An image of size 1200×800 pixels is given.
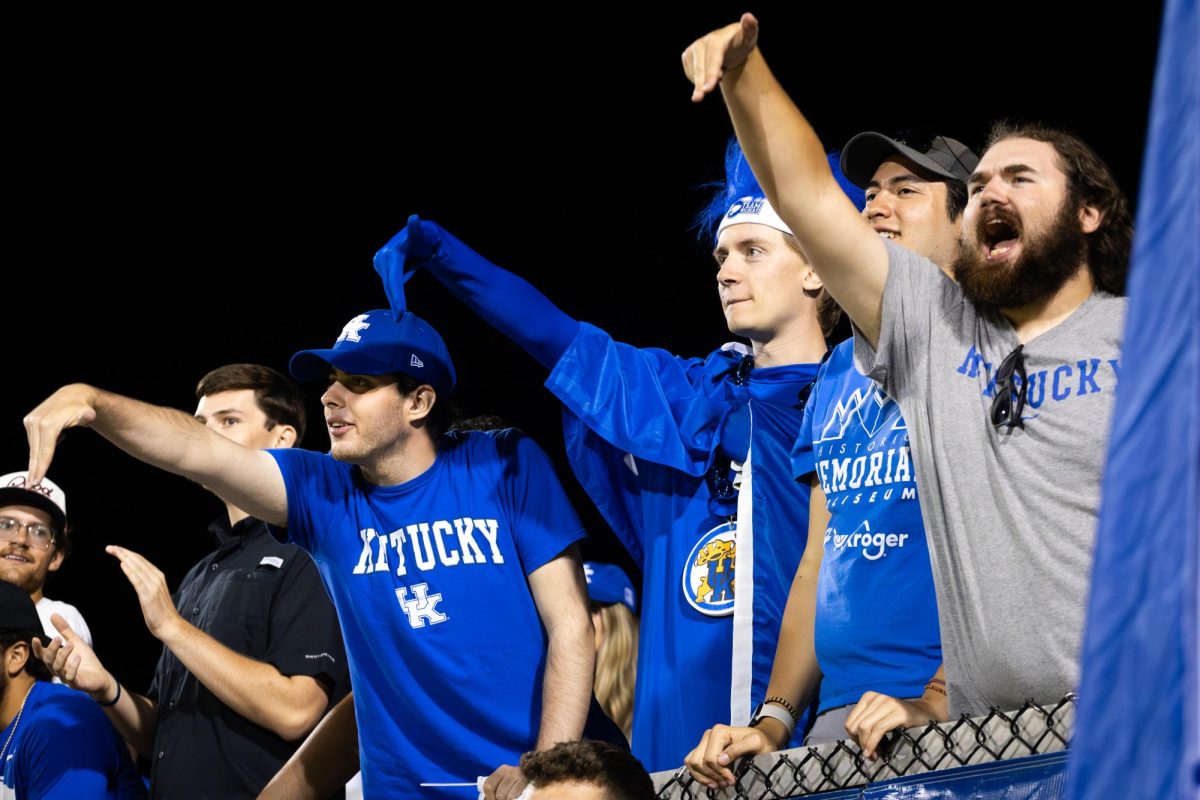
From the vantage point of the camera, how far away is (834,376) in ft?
6.38

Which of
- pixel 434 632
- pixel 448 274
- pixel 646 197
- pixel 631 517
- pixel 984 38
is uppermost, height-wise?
pixel 984 38

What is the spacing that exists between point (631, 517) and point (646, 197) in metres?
1.99

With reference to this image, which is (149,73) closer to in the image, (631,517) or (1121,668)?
(631,517)

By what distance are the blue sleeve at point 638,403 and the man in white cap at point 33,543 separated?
4.45 feet

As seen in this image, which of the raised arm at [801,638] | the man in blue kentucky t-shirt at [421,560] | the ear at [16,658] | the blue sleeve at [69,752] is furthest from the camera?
the ear at [16,658]

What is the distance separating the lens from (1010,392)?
1403 millimetres

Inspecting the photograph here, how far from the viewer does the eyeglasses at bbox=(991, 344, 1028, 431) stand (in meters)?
1.39

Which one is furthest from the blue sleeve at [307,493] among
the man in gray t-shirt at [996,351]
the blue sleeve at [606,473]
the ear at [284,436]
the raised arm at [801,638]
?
the man in gray t-shirt at [996,351]

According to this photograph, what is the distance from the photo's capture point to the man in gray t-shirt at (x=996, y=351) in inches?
53.0

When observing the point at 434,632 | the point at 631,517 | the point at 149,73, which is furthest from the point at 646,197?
the point at 434,632

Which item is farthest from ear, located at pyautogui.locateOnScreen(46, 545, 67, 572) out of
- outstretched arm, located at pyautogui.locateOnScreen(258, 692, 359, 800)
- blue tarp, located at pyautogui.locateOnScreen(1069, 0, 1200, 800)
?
blue tarp, located at pyautogui.locateOnScreen(1069, 0, 1200, 800)

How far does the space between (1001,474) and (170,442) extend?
1310 mm

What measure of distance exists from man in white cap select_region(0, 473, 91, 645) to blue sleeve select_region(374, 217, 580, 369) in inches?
48.1

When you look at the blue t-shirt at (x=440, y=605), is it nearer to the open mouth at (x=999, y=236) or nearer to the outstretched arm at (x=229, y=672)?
the outstretched arm at (x=229, y=672)
